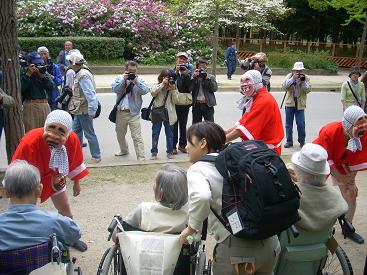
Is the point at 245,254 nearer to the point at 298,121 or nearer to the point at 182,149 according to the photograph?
the point at 182,149

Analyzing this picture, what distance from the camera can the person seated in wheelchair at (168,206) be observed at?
3.07 meters

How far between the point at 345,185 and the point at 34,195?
3.31m

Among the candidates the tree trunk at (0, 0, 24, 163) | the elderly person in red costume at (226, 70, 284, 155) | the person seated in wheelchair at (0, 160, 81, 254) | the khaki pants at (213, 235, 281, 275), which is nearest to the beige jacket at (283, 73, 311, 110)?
the elderly person in red costume at (226, 70, 284, 155)

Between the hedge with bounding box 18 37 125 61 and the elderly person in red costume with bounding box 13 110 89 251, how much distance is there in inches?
593

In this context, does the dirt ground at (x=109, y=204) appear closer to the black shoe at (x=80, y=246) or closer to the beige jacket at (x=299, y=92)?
the black shoe at (x=80, y=246)

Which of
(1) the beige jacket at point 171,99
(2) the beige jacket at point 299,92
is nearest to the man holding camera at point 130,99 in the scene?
(1) the beige jacket at point 171,99

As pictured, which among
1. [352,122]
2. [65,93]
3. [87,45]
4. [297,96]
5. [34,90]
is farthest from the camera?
[87,45]

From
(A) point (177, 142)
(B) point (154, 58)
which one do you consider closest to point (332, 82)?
(B) point (154, 58)

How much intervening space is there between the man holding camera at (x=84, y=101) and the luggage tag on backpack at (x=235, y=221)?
468 centimetres

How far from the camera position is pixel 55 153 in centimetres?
398

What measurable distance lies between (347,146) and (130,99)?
380cm

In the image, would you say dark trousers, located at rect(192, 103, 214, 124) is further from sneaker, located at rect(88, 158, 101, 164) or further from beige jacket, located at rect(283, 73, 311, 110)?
sneaker, located at rect(88, 158, 101, 164)

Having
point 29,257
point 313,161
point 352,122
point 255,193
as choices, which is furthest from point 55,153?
point 352,122

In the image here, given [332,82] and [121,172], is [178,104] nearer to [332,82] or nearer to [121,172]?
[121,172]
